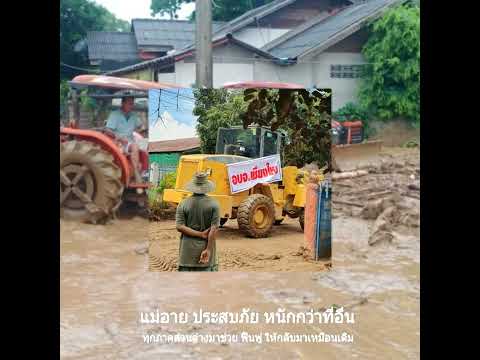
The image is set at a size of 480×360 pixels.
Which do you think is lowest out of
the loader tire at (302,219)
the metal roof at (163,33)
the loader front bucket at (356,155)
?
the loader tire at (302,219)

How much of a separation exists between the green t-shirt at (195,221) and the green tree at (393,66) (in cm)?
454

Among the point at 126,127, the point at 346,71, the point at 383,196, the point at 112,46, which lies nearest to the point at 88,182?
the point at 126,127

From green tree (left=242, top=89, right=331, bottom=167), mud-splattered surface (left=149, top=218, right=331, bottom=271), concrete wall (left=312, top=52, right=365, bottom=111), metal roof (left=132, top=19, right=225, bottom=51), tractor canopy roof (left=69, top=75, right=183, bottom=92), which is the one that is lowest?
mud-splattered surface (left=149, top=218, right=331, bottom=271)

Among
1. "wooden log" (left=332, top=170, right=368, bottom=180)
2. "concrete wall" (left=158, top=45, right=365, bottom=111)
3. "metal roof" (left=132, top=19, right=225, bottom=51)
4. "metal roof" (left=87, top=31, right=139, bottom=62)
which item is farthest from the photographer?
"wooden log" (left=332, top=170, right=368, bottom=180)

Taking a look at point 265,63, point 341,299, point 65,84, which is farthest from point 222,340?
point 265,63

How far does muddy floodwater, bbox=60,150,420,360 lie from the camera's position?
6.05 metres

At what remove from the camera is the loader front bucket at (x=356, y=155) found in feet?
34.8

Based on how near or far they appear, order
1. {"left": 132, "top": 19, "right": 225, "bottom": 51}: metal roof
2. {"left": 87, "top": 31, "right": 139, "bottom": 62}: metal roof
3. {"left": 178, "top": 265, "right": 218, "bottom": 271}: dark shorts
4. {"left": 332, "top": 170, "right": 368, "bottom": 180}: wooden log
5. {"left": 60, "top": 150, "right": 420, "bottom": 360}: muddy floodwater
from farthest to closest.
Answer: {"left": 332, "top": 170, "right": 368, "bottom": 180}: wooden log, {"left": 132, "top": 19, "right": 225, "bottom": 51}: metal roof, {"left": 87, "top": 31, "right": 139, "bottom": 62}: metal roof, {"left": 178, "top": 265, "right": 218, "bottom": 271}: dark shorts, {"left": 60, "top": 150, "right": 420, "bottom": 360}: muddy floodwater

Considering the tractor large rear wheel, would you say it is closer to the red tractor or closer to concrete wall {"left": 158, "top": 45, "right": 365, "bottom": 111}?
the red tractor

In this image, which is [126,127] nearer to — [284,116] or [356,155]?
[284,116]

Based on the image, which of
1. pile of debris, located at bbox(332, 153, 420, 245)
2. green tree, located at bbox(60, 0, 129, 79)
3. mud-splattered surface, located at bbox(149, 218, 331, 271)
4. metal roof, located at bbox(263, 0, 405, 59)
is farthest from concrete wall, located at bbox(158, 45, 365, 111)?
mud-splattered surface, located at bbox(149, 218, 331, 271)

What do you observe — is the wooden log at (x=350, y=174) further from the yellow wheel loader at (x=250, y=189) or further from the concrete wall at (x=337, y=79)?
the yellow wheel loader at (x=250, y=189)

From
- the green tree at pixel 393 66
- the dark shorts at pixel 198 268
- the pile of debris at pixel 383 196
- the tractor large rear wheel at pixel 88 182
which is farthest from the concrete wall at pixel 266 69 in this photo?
the dark shorts at pixel 198 268

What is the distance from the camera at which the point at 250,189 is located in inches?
256
